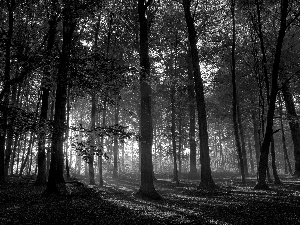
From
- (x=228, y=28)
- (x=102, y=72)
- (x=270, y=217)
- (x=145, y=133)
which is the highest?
(x=228, y=28)

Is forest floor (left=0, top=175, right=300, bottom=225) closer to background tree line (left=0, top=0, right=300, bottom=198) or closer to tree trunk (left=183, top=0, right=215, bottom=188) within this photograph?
background tree line (left=0, top=0, right=300, bottom=198)

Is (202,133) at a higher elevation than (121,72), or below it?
below

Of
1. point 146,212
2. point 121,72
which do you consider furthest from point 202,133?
point 121,72

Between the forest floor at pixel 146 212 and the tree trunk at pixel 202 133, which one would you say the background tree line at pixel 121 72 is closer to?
the tree trunk at pixel 202 133

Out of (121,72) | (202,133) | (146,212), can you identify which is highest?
(121,72)

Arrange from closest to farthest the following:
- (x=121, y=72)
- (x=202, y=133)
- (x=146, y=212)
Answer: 1. (x=121, y=72)
2. (x=146, y=212)
3. (x=202, y=133)

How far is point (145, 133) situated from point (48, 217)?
22.6 feet

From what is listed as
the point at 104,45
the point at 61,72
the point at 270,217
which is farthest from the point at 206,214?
the point at 104,45

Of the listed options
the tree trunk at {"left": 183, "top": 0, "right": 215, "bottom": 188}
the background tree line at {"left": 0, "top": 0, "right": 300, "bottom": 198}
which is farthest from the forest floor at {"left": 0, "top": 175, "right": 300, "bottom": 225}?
the tree trunk at {"left": 183, "top": 0, "right": 215, "bottom": 188}

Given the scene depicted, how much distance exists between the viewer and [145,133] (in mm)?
14656

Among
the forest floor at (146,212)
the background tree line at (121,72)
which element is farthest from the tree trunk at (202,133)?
the forest floor at (146,212)

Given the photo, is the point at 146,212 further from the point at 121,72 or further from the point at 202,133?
the point at 202,133

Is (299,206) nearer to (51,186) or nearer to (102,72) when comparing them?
(102,72)

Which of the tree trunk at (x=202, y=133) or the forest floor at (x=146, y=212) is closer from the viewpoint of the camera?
the forest floor at (x=146, y=212)
